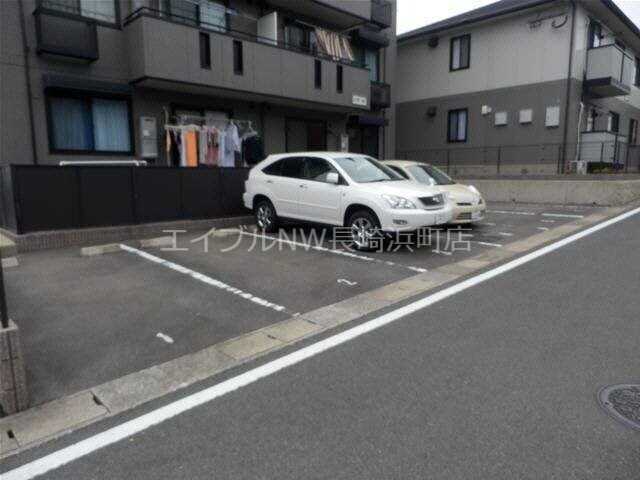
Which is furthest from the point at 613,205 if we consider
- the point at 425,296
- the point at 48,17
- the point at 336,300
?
the point at 48,17

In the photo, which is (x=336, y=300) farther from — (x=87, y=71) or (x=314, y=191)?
(x=87, y=71)

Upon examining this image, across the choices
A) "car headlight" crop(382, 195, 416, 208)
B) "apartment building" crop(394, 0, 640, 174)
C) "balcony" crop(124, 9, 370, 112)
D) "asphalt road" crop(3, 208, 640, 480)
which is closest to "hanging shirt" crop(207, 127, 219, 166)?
"balcony" crop(124, 9, 370, 112)

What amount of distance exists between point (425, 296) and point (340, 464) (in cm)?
305

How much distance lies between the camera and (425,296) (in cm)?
516

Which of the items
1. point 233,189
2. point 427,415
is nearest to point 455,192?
point 233,189

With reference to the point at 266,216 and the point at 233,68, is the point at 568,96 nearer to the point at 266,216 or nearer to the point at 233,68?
the point at 233,68

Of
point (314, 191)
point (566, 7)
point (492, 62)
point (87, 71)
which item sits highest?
point (566, 7)

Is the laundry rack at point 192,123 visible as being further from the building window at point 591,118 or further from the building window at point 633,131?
the building window at point 633,131

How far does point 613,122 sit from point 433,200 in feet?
60.2

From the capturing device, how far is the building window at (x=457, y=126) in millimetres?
19578

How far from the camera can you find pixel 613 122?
2062 centimetres

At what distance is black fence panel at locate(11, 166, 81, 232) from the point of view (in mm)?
7371

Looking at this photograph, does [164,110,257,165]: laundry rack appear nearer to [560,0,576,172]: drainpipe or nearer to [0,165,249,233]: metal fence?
[0,165,249,233]: metal fence

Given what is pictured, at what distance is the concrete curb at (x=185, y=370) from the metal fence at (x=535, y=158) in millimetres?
13118
